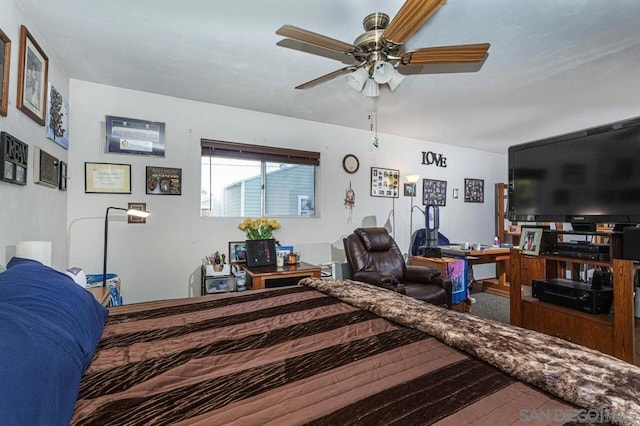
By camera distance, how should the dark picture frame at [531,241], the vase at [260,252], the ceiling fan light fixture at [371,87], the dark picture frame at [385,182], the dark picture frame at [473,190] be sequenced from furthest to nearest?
the dark picture frame at [473,190], the dark picture frame at [385,182], the vase at [260,252], the dark picture frame at [531,241], the ceiling fan light fixture at [371,87]

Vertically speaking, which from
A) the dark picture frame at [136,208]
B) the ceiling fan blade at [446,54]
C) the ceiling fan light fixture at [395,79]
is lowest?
the dark picture frame at [136,208]

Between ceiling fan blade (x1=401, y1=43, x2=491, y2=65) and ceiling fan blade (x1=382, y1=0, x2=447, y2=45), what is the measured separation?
192 millimetres

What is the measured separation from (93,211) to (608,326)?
4.03 metres

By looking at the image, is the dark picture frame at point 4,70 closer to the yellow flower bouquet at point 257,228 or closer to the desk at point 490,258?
the yellow flower bouquet at point 257,228

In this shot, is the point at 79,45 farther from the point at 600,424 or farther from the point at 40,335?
the point at 600,424

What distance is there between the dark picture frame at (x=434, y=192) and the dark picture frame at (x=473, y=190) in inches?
19.8

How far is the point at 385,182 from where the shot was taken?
170 inches

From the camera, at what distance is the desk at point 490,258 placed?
12.8 feet

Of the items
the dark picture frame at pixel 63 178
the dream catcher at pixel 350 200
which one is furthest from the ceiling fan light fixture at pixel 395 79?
the dark picture frame at pixel 63 178

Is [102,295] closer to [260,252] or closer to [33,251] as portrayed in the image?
[33,251]

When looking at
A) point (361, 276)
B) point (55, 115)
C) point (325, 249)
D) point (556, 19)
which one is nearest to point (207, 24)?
point (55, 115)

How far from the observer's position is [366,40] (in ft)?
5.41

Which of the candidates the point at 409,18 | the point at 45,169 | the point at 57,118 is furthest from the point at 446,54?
the point at 57,118

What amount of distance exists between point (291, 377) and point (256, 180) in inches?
115
